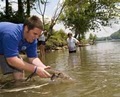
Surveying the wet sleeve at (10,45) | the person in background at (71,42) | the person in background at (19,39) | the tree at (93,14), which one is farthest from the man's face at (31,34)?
the tree at (93,14)

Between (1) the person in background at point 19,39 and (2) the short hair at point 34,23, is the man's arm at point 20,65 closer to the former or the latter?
(1) the person in background at point 19,39

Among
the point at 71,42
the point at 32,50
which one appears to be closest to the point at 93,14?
the point at 71,42

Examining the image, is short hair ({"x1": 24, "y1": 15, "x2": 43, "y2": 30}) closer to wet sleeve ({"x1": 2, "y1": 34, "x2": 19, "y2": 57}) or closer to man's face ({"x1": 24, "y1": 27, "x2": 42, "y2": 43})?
man's face ({"x1": 24, "y1": 27, "x2": 42, "y2": 43})

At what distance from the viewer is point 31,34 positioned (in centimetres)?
575

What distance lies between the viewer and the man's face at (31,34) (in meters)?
5.61

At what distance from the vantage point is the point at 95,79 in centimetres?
776

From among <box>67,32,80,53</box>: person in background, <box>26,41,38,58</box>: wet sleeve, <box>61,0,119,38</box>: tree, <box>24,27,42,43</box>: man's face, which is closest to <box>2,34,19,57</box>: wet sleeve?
<box>24,27,42,43</box>: man's face

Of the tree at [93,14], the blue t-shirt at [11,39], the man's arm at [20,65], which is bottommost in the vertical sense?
the man's arm at [20,65]

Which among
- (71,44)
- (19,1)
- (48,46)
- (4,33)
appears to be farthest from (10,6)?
(4,33)

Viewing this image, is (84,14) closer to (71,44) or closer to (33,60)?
(71,44)

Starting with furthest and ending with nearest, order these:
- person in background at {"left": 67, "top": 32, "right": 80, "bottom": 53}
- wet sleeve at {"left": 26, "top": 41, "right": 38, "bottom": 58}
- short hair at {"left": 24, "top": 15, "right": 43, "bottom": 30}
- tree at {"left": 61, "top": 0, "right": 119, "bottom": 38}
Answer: tree at {"left": 61, "top": 0, "right": 119, "bottom": 38} → person in background at {"left": 67, "top": 32, "right": 80, "bottom": 53} → wet sleeve at {"left": 26, "top": 41, "right": 38, "bottom": 58} → short hair at {"left": 24, "top": 15, "right": 43, "bottom": 30}

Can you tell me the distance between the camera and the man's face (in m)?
5.61

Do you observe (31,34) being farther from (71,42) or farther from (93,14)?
(93,14)

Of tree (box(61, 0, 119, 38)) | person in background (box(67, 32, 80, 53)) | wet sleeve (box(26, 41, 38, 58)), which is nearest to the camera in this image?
wet sleeve (box(26, 41, 38, 58))
